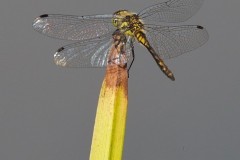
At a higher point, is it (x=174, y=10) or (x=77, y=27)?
(x=174, y=10)

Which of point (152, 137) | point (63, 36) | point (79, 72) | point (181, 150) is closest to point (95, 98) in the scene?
point (79, 72)

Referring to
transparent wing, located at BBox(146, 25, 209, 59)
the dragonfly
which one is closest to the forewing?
the dragonfly

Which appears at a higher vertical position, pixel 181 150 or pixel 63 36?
pixel 63 36

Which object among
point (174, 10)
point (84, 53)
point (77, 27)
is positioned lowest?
point (84, 53)

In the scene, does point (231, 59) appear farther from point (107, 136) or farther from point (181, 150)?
point (107, 136)

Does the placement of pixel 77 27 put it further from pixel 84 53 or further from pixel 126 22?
pixel 126 22

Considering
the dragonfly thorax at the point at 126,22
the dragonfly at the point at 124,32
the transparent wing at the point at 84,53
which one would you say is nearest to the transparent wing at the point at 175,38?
the dragonfly at the point at 124,32

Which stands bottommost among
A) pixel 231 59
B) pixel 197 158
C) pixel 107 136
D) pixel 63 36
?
pixel 107 136

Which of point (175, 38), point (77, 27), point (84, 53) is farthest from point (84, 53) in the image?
point (175, 38)
